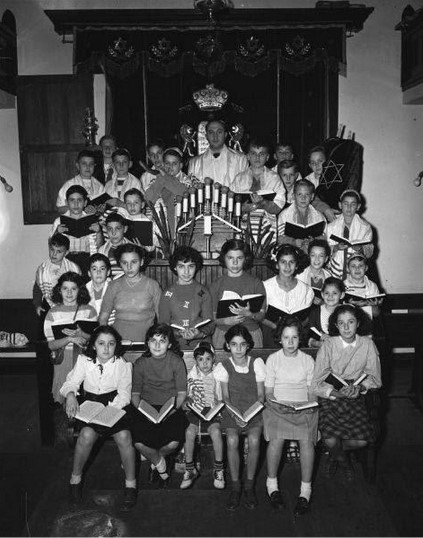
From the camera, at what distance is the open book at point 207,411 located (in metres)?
3.61

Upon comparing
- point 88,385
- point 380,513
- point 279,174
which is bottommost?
point 380,513

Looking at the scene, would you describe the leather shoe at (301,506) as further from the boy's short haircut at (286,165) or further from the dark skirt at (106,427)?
the boy's short haircut at (286,165)

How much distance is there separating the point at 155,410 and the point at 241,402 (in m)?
0.58

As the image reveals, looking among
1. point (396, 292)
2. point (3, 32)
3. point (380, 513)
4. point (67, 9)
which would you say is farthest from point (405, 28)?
point (380, 513)

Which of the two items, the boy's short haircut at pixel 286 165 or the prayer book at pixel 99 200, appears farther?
the boy's short haircut at pixel 286 165

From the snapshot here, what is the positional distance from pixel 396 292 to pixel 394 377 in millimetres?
1392

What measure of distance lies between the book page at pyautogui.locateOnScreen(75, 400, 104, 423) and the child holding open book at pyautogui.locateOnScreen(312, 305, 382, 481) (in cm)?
145

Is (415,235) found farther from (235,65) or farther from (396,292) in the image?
(235,65)

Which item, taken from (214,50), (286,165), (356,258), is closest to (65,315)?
(356,258)

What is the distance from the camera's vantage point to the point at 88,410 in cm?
371

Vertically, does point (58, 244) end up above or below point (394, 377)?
above

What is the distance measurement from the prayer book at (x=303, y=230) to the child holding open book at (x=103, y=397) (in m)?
1.77

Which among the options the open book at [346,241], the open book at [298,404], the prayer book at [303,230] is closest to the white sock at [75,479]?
the open book at [298,404]

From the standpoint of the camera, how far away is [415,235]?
7.28 meters
